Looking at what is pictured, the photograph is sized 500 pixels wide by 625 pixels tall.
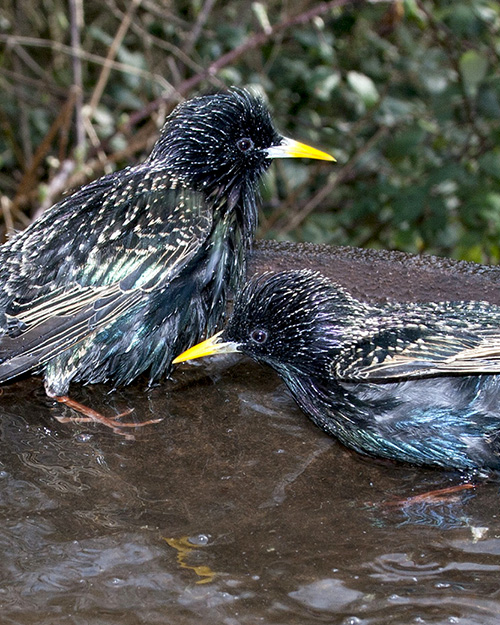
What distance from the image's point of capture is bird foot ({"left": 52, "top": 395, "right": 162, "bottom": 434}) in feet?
12.2

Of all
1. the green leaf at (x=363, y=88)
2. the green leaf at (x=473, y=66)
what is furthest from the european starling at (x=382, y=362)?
the green leaf at (x=363, y=88)

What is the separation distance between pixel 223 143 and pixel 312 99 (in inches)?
149

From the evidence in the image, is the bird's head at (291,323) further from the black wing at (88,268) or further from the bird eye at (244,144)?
the bird eye at (244,144)

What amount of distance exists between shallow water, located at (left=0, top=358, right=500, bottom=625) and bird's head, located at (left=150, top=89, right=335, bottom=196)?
42.1 inches

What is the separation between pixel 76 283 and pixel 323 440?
4.17ft

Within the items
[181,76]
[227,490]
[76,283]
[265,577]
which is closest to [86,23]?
[181,76]

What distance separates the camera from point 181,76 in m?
7.87

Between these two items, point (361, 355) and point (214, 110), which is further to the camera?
point (214, 110)

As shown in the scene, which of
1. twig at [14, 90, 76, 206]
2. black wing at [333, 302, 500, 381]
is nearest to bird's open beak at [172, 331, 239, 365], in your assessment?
black wing at [333, 302, 500, 381]

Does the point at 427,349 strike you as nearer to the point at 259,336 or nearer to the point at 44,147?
the point at 259,336

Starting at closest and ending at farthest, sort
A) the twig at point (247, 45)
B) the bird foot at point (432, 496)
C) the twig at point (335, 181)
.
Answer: the bird foot at point (432, 496), the twig at point (247, 45), the twig at point (335, 181)

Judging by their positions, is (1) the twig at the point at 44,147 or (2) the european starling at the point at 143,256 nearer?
(2) the european starling at the point at 143,256

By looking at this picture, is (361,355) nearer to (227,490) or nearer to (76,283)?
(227,490)

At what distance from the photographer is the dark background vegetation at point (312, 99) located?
6441 millimetres
